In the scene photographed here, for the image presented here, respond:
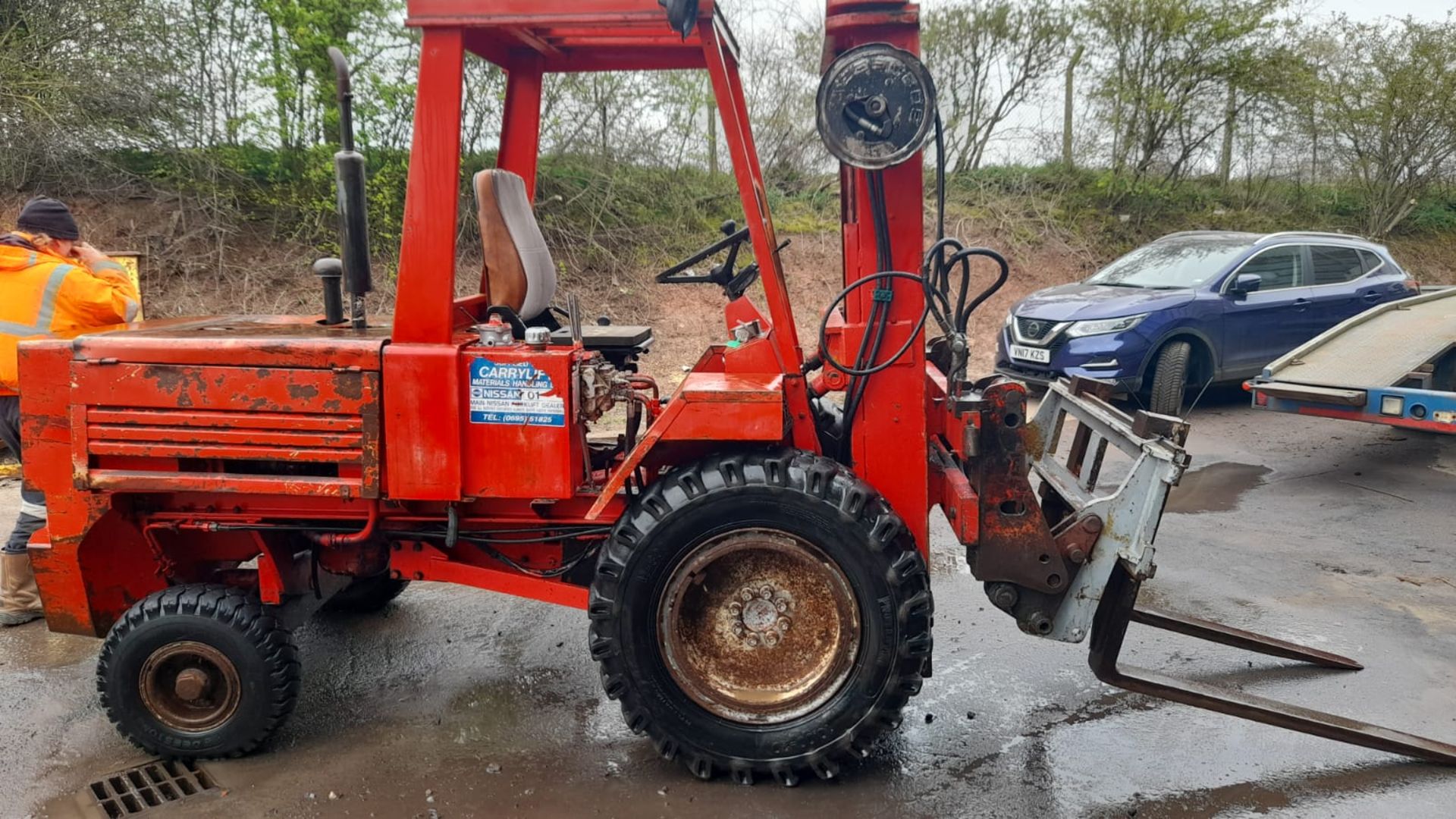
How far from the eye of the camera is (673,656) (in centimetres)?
332

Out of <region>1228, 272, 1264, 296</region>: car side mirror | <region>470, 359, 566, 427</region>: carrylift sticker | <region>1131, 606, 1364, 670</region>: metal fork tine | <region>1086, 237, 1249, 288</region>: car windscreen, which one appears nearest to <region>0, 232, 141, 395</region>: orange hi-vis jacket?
<region>470, 359, 566, 427</region>: carrylift sticker

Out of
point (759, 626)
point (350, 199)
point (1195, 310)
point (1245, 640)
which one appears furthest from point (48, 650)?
point (1195, 310)

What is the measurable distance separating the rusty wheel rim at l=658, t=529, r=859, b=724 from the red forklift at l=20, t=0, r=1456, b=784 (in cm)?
1

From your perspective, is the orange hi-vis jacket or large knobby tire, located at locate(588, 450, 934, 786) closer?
large knobby tire, located at locate(588, 450, 934, 786)

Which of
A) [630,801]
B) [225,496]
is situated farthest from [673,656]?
[225,496]

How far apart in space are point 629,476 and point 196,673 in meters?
1.70

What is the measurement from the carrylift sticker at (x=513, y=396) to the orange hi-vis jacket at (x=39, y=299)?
2222 mm

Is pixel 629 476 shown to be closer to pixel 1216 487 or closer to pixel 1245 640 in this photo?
pixel 1245 640

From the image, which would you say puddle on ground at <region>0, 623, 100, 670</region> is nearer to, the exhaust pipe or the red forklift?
the red forklift

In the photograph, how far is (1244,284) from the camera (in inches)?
366

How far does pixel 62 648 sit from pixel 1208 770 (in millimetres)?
4852

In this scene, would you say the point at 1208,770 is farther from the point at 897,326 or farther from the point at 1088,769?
the point at 897,326

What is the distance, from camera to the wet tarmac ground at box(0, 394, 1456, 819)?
3.21 metres

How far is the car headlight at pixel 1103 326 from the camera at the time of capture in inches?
354
